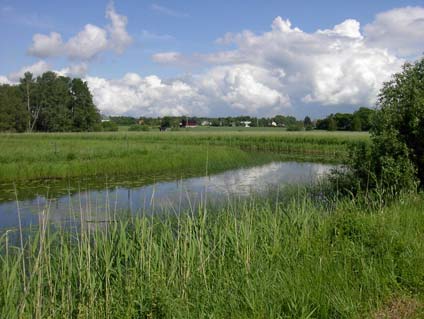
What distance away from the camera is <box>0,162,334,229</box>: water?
11.3 m

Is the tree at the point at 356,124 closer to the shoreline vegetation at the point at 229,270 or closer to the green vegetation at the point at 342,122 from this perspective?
the green vegetation at the point at 342,122

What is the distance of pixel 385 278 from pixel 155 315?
9.47ft

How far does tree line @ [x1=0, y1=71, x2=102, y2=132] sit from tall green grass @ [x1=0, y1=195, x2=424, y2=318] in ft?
265

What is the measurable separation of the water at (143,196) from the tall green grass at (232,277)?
10.4ft

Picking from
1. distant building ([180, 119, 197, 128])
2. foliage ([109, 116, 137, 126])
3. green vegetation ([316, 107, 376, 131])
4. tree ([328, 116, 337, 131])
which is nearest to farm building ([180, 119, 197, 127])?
distant building ([180, 119, 197, 128])

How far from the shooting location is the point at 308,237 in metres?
6.58

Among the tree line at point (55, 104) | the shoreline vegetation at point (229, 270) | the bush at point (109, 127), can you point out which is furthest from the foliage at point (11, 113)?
the shoreline vegetation at point (229, 270)

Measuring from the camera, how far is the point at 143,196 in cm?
1578

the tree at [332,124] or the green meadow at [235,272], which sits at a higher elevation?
the tree at [332,124]

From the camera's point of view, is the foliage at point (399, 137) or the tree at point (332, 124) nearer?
the foliage at point (399, 137)

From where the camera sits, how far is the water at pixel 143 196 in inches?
444

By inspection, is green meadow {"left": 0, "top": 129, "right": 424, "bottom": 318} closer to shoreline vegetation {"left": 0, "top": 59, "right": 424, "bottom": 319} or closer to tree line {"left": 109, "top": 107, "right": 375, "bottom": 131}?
shoreline vegetation {"left": 0, "top": 59, "right": 424, "bottom": 319}

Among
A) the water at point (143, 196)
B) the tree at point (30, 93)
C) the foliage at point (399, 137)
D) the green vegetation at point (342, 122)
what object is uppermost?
the tree at point (30, 93)

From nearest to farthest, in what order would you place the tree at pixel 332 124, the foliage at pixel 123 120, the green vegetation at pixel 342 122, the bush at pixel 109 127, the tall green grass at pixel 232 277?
the tall green grass at pixel 232 277, the green vegetation at pixel 342 122, the tree at pixel 332 124, the bush at pixel 109 127, the foliage at pixel 123 120
